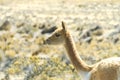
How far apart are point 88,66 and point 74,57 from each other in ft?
0.99

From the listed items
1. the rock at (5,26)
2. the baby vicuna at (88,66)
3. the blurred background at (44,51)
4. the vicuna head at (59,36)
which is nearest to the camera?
the baby vicuna at (88,66)

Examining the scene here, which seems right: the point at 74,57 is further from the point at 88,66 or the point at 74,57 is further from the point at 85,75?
the point at 85,75

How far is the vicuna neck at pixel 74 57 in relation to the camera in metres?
7.88

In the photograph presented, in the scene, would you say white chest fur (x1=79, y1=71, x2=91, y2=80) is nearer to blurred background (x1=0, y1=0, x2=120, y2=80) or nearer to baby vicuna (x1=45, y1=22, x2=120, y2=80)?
baby vicuna (x1=45, y1=22, x2=120, y2=80)

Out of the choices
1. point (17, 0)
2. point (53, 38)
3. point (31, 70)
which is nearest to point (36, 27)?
point (31, 70)

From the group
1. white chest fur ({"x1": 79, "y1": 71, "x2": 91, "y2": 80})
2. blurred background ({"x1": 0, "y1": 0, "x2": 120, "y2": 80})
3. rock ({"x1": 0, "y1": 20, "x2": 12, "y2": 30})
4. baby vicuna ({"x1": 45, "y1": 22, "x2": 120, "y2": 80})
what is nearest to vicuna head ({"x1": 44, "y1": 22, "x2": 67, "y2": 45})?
baby vicuna ({"x1": 45, "y1": 22, "x2": 120, "y2": 80})

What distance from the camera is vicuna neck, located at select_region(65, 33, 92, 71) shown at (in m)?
7.88

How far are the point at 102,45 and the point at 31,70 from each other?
7.85 meters

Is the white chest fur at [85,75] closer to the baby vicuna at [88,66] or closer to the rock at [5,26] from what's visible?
the baby vicuna at [88,66]

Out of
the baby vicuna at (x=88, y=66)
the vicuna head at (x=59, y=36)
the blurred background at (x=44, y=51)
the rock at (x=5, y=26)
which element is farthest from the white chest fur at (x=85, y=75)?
the rock at (x=5, y=26)

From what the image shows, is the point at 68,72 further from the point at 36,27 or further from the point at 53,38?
the point at 36,27

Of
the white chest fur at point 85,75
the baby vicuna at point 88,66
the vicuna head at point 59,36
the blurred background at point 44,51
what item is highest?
the vicuna head at point 59,36

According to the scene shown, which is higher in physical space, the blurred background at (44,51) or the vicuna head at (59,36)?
the vicuna head at (59,36)

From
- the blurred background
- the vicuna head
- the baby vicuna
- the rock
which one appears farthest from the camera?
the rock
